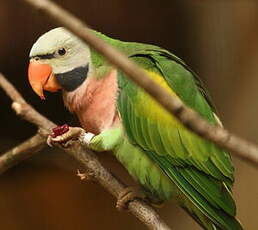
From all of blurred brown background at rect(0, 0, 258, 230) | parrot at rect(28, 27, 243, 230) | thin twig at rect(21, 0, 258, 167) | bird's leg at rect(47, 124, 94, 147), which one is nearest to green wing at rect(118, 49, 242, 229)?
parrot at rect(28, 27, 243, 230)

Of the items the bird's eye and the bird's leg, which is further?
the bird's eye

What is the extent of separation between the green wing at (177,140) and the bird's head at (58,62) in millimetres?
92

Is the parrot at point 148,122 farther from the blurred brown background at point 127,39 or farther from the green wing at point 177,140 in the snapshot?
the blurred brown background at point 127,39

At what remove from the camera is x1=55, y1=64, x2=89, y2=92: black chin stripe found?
119 cm

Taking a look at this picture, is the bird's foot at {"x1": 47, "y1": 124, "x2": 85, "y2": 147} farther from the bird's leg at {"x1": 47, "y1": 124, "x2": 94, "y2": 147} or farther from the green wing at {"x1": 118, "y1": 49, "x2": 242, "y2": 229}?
the green wing at {"x1": 118, "y1": 49, "x2": 242, "y2": 229}

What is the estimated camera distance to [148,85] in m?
0.55

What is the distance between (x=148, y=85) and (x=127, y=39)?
1.49m

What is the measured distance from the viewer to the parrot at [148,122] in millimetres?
1122

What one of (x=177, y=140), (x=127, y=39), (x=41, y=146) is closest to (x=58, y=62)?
(x=41, y=146)

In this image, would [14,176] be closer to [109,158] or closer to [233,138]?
[109,158]

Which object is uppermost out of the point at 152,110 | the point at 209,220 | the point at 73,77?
the point at 73,77

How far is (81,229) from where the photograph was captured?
87.6 inches

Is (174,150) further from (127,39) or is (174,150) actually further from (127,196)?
(127,39)

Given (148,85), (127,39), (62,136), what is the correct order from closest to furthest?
(148,85), (62,136), (127,39)
